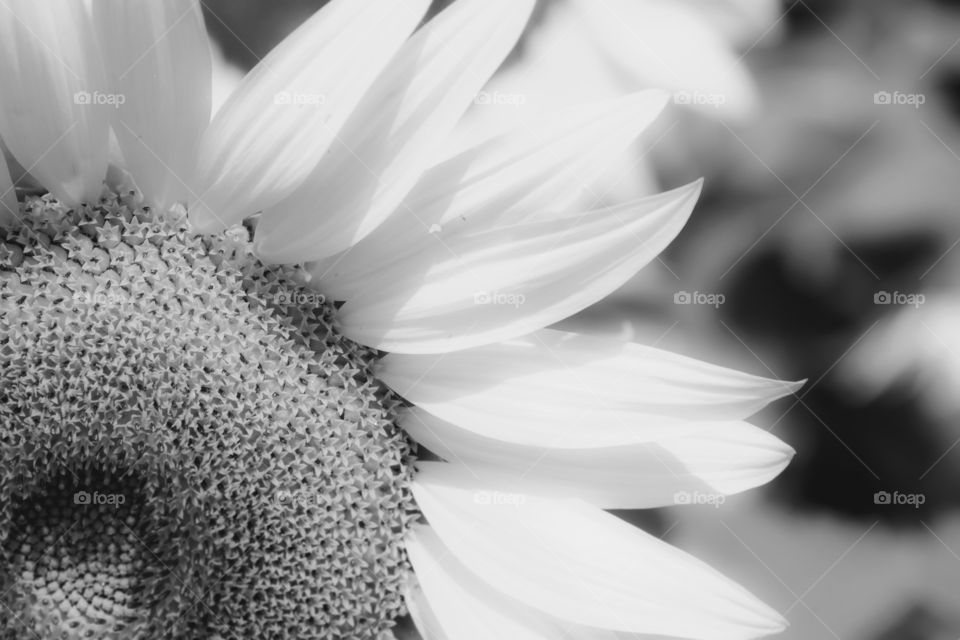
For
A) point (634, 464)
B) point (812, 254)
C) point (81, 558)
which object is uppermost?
point (812, 254)

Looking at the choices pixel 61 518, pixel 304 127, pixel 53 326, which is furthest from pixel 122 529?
pixel 304 127

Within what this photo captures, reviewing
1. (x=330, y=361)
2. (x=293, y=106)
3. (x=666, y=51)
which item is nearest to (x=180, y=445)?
(x=330, y=361)

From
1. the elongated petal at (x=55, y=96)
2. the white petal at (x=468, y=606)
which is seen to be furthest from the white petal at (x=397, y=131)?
the white petal at (x=468, y=606)

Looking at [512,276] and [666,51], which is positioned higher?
[666,51]

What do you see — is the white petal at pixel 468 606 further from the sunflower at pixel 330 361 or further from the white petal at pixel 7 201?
the white petal at pixel 7 201

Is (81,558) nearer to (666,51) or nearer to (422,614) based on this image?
(422,614)

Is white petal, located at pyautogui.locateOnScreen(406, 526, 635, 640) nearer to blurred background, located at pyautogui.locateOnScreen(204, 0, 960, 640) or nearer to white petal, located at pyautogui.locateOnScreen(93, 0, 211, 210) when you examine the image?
blurred background, located at pyautogui.locateOnScreen(204, 0, 960, 640)
